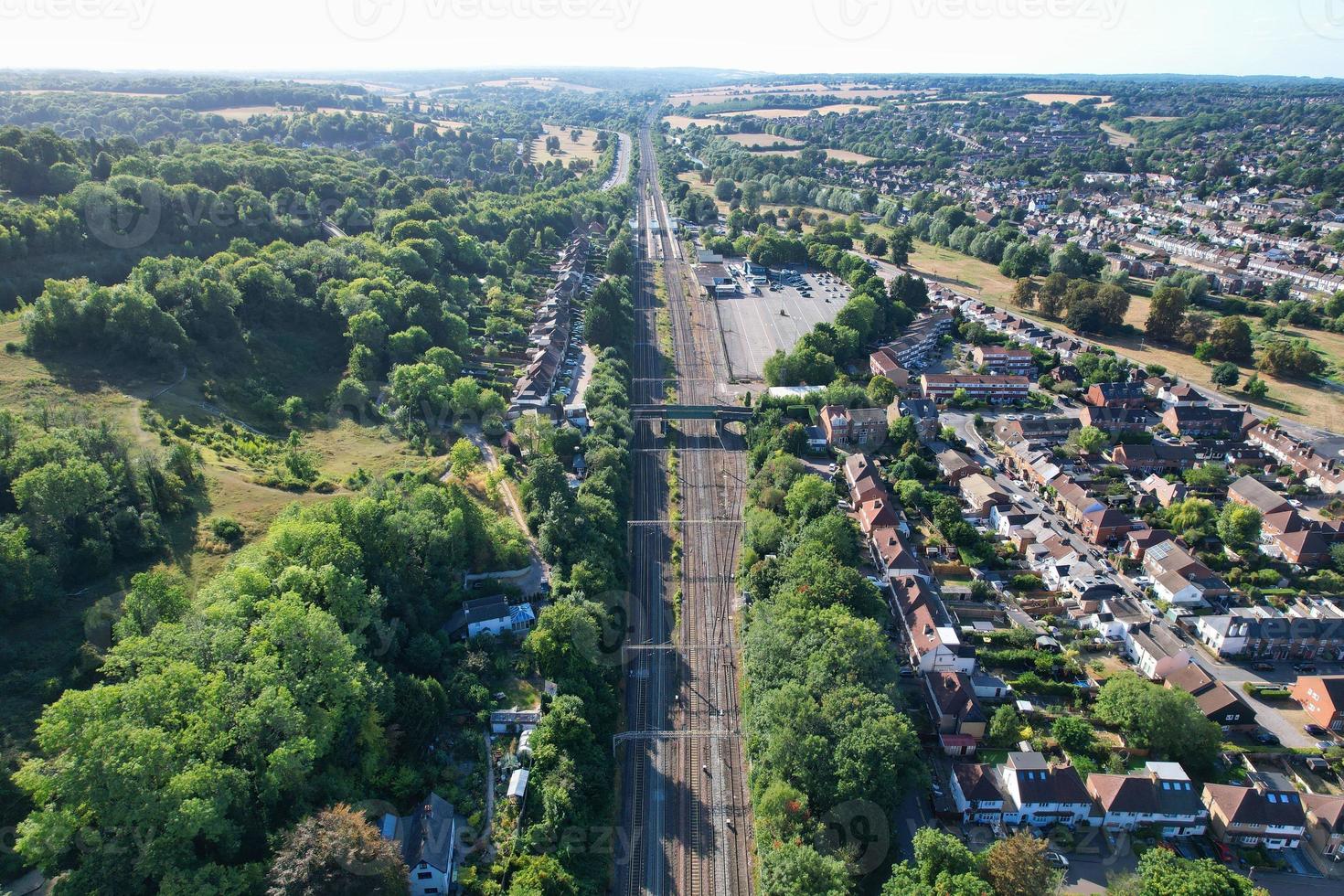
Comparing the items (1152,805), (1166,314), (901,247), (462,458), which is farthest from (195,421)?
(901,247)

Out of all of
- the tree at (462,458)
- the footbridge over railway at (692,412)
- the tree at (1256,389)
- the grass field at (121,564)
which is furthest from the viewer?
the tree at (1256,389)

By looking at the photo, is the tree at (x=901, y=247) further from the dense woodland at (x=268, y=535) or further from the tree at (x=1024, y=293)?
the dense woodland at (x=268, y=535)

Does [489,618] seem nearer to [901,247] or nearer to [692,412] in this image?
[692,412]

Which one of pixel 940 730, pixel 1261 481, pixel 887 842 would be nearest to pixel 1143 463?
pixel 1261 481

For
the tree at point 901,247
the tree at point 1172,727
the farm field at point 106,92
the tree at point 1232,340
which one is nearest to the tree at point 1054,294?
the tree at point 1232,340

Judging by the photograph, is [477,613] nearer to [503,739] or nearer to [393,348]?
[503,739]

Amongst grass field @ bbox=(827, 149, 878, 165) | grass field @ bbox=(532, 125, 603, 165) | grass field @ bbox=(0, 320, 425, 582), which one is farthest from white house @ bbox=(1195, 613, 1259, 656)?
grass field @ bbox=(827, 149, 878, 165)
